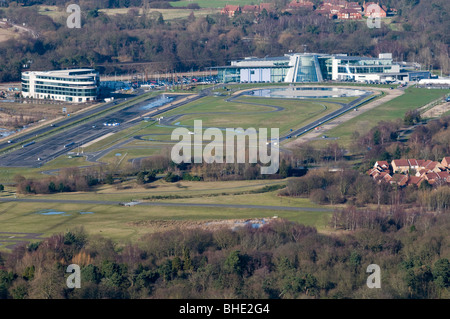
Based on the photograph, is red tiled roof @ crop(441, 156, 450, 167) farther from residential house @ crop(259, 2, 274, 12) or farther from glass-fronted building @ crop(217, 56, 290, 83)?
residential house @ crop(259, 2, 274, 12)

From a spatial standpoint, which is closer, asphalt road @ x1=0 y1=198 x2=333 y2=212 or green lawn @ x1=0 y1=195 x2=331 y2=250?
green lawn @ x1=0 y1=195 x2=331 y2=250

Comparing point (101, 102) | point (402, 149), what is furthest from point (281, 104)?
point (402, 149)

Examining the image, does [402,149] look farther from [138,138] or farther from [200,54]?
[200,54]

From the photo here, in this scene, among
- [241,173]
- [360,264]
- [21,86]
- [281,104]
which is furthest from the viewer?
[21,86]
